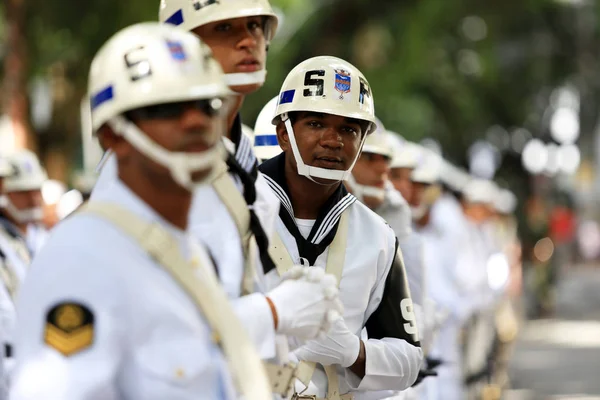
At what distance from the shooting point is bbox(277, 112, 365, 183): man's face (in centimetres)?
554

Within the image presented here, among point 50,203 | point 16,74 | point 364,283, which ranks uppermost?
point 16,74

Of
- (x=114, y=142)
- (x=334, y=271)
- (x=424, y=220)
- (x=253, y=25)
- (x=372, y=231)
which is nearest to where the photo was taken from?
(x=114, y=142)

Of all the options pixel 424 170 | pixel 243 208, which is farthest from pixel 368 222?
pixel 424 170

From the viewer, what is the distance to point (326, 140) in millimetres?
5582

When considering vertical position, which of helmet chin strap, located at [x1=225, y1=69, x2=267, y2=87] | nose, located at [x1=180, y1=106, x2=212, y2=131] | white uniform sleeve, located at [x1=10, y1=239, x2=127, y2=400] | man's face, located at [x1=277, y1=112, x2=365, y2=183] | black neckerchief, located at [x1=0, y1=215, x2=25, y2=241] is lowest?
black neckerchief, located at [x1=0, y1=215, x2=25, y2=241]

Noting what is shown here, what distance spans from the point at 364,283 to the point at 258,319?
162cm

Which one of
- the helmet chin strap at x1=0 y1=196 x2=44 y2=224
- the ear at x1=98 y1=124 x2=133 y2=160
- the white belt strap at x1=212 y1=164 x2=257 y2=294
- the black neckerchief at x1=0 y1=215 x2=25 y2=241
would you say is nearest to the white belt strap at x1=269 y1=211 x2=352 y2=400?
the white belt strap at x1=212 y1=164 x2=257 y2=294

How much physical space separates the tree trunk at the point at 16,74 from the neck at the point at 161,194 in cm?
1754

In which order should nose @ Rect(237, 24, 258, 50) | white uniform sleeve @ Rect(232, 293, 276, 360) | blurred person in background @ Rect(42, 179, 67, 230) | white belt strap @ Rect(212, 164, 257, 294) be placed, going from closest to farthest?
1. white uniform sleeve @ Rect(232, 293, 276, 360)
2. white belt strap @ Rect(212, 164, 257, 294)
3. nose @ Rect(237, 24, 258, 50)
4. blurred person in background @ Rect(42, 179, 67, 230)

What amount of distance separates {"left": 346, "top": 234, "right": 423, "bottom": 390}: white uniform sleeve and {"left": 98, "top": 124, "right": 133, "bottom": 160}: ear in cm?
216

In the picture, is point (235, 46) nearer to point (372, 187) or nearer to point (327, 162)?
point (327, 162)

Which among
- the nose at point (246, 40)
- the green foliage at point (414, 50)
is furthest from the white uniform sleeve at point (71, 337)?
the green foliage at point (414, 50)

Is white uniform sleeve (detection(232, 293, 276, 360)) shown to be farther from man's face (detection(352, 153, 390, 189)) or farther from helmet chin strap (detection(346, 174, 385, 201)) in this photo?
man's face (detection(352, 153, 390, 189))

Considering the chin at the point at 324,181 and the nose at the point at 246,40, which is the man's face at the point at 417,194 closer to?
the chin at the point at 324,181
